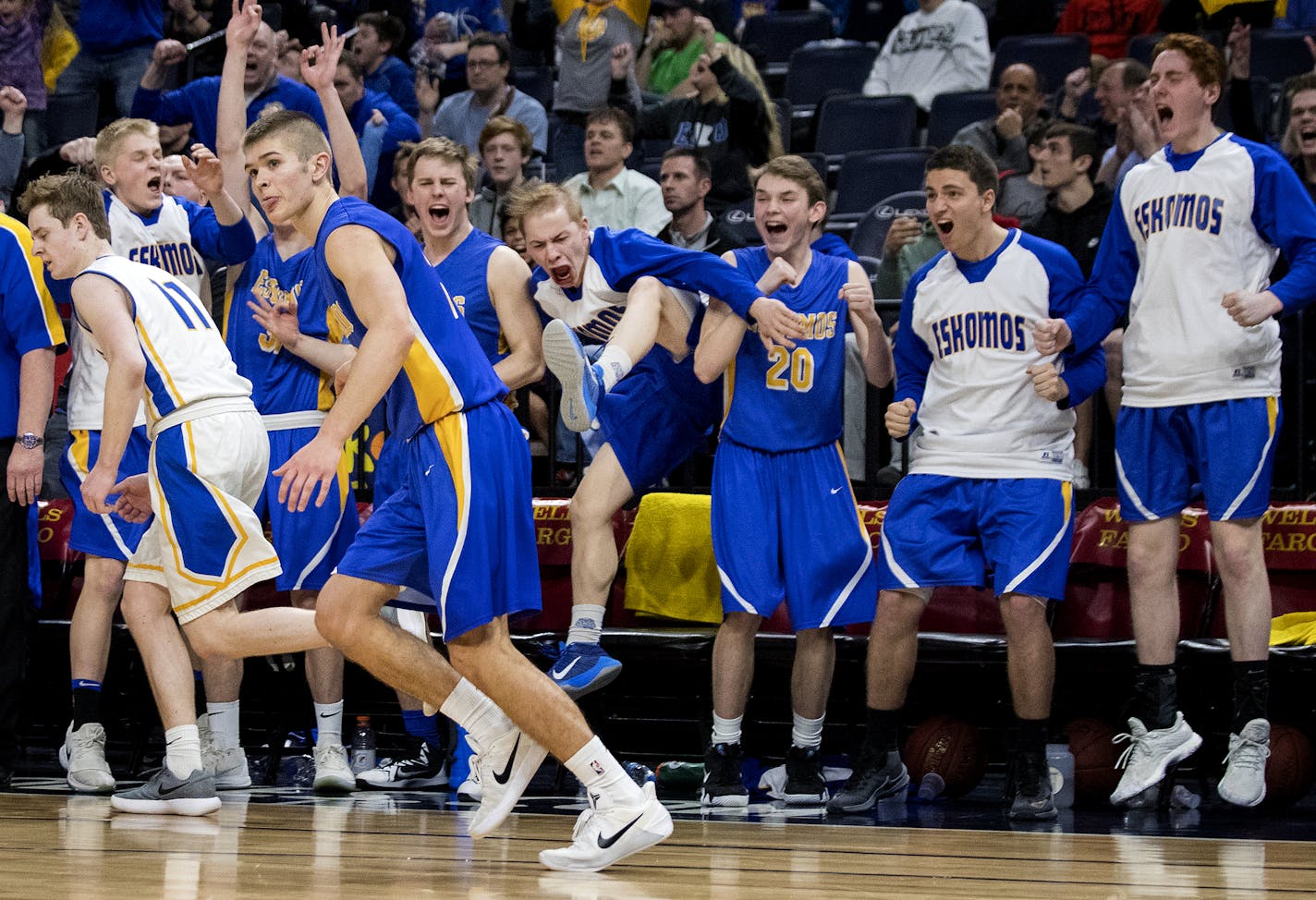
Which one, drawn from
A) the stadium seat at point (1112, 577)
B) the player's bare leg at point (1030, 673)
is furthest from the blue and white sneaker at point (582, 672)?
the stadium seat at point (1112, 577)

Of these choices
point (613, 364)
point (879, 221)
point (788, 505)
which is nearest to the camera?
point (613, 364)

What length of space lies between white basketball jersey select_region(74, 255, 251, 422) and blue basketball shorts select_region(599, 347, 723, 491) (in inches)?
52.0

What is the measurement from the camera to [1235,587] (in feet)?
17.7

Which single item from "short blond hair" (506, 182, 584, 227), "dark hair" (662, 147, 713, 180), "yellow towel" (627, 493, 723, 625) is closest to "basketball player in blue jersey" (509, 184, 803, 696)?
"short blond hair" (506, 182, 584, 227)

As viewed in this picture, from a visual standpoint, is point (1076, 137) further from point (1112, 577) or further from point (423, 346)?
point (423, 346)

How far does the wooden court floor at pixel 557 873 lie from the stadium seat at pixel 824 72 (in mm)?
6984

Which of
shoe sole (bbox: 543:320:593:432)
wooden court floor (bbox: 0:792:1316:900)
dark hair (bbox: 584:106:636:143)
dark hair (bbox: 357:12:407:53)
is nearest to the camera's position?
wooden court floor (bbox: 0:792:1316:900)

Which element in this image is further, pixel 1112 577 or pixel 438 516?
pixel 1112 577

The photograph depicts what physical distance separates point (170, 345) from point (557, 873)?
7.61 feet

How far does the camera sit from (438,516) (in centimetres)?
423

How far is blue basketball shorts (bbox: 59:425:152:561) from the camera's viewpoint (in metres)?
6.16

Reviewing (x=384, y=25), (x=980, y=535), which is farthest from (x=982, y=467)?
(x=384, y=25)

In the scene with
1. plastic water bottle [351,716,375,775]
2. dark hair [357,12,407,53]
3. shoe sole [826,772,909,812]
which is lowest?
plastic water bottle [351,716,375,775]

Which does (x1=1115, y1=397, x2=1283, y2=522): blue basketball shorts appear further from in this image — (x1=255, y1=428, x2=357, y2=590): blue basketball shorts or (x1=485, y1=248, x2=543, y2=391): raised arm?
(x1=255, y1=428, x2=357, y2=590): blue basketball shorts
